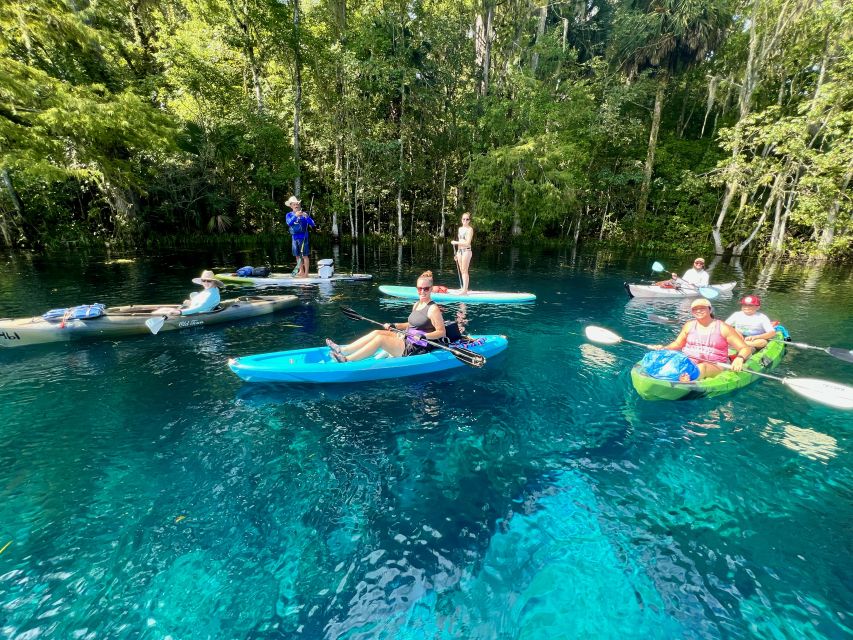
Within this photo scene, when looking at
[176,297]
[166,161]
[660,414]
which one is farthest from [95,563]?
[166,161]

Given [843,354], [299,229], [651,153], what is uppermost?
[651,153]

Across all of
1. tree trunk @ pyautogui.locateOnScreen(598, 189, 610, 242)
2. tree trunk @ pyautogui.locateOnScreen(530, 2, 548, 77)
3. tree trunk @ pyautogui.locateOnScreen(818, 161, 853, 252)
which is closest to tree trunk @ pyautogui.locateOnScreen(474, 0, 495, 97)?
tree trunk @ pyautogui.locateOnScreen(530, 2, 548, 77)

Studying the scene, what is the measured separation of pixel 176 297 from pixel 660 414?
12.8 metres

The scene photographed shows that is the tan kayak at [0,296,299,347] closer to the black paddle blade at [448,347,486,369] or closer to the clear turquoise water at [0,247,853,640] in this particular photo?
the clear turquoise water at [0,247,853,640]

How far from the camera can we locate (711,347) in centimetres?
627

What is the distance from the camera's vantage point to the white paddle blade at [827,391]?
18.0ft

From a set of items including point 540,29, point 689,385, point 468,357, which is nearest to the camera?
point 689,385

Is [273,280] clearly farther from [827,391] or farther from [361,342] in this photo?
[827,391]

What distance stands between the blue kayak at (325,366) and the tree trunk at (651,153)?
96.4ft

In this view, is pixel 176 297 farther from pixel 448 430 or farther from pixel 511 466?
pixel 511 466

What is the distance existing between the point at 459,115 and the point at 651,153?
14638 millimetres

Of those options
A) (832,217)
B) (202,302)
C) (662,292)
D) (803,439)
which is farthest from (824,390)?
(832,217)

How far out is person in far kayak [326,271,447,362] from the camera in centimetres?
682

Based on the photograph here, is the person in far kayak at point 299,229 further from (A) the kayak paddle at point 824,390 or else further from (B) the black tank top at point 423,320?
(A) the kayak paddle at point 824,390
